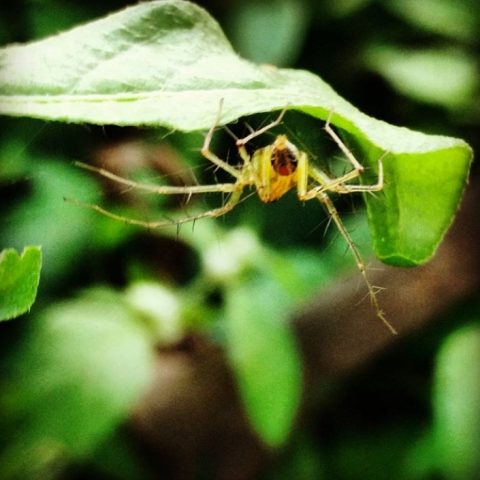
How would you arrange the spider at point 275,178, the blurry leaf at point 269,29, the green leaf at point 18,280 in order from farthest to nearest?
the blurry leaf at point 269,29 < the spider at point 275,178 < the green leaf at point 18,280

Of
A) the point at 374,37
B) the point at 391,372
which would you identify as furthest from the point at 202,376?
the point at 374,37

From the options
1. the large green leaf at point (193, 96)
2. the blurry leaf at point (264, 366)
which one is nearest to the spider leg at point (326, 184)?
the large green leaf at point (193, 96)

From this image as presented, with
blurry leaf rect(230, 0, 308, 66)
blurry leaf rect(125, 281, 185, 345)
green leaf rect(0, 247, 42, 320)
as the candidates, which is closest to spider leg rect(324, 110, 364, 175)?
green leaf rect(0, 247, 42, 320)

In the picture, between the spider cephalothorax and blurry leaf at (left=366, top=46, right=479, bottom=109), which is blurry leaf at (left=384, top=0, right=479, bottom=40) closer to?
blurry leaf at (left=366, top=46, right=479, bottom=109)

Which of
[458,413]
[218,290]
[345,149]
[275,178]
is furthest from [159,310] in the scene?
[345,149]

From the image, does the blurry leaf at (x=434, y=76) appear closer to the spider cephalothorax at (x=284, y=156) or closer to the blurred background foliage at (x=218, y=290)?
the blurred background foliage at (x=218, y=290)

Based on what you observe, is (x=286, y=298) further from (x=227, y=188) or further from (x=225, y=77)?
(x=225, y=77)
